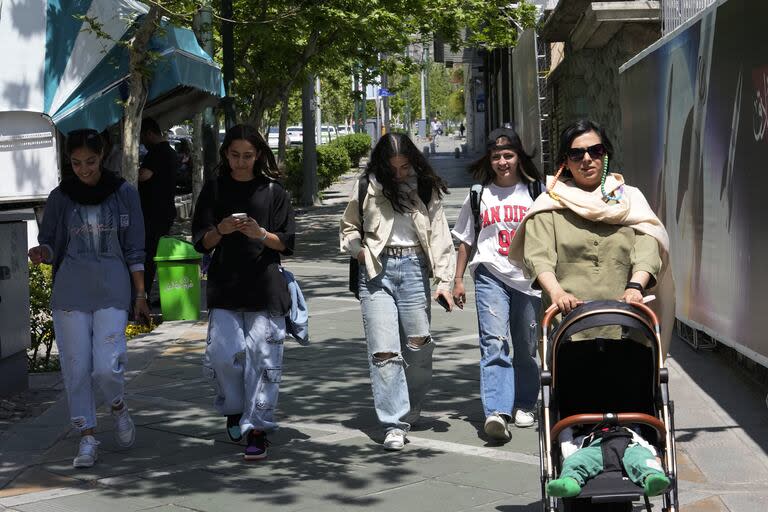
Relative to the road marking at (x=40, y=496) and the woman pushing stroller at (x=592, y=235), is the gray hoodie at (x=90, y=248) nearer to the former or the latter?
the road marking at (x=40, y=496)

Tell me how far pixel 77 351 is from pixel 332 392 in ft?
7.45

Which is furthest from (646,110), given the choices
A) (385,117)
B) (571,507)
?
(385,117)

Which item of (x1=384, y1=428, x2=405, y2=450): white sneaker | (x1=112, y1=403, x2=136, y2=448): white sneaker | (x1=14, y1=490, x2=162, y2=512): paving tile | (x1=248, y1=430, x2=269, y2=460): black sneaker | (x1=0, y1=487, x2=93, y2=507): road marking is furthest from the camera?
(x1=112, y1=403, x2=136, y2=448): white sneaker

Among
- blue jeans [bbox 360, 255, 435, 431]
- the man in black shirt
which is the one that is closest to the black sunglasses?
blue jeans [bbox 360, 255, 435, 431]

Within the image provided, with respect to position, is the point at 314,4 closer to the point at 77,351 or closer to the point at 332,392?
the point at 332,392

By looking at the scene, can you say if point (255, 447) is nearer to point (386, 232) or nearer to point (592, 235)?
point (386, 232)

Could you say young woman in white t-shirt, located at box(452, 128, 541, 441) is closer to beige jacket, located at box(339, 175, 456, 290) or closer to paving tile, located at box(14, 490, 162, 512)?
beige jacket, located at box(339, 175, 456, 290)

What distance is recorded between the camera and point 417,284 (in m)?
6.96

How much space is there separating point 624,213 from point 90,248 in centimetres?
299

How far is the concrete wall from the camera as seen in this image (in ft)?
50.4

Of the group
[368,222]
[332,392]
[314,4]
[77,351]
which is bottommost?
[332,392]

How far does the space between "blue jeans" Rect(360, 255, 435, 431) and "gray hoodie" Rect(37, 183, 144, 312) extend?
Result: 1333 mm

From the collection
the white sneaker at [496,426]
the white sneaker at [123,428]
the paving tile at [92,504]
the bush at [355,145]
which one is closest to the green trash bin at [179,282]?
the white sneaker at [123,428]

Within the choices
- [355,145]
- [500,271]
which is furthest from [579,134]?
[355,145]
